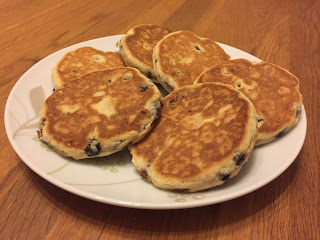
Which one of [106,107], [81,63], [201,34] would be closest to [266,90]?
[106,107]

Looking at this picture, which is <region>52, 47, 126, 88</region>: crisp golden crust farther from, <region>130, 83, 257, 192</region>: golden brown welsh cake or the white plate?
<region>130, 83, 257, 192</region>: golden brown welsh cake

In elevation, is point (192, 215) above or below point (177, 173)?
below

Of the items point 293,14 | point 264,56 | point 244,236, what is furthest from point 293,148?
point 293,14

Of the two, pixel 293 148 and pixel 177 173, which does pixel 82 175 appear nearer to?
pixel 177 173

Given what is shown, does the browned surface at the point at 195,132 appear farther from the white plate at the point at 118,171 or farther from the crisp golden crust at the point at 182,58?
the crisp golden crust at the point at 182,58

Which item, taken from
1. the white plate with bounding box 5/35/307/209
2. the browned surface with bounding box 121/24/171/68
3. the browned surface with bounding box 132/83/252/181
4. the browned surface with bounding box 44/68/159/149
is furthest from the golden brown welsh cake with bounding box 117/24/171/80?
the white plate with bounding box 5/35/307/209

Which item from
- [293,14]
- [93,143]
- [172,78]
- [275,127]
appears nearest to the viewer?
[93,143]

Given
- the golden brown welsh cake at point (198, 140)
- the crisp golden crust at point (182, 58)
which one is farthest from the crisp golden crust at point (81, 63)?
→ the golden brown welsh cake at point (198, 140)
